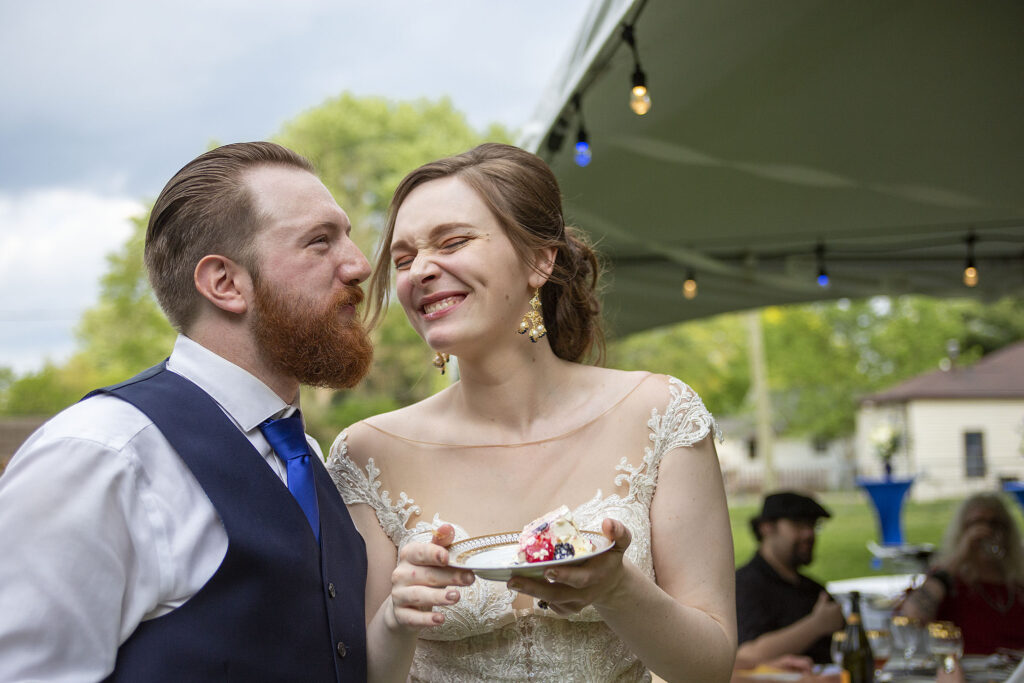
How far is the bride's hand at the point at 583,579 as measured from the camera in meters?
1.71

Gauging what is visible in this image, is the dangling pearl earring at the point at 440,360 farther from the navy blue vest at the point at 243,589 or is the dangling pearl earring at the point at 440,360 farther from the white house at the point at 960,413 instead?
the white house at the point at 960,413

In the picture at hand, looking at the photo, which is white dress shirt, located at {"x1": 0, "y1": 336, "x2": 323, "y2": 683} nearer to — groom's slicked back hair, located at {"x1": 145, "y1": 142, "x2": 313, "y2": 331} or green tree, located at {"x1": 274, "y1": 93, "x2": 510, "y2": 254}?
groom's slicked back hair, located at {"x1": 145, "y1": 142, "x2": 313, "y2": 331}

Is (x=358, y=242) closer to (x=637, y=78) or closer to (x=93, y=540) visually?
(x=637, y=78)

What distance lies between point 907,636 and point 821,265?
12.1ft

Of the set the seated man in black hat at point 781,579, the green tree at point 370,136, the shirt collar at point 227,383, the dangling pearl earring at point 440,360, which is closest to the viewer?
the shirt collar at point 227,383

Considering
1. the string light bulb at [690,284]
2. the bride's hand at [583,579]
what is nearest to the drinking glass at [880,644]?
the bride's hand at [583,579]

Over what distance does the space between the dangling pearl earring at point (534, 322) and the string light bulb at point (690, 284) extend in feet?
16.7

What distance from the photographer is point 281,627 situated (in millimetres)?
1806

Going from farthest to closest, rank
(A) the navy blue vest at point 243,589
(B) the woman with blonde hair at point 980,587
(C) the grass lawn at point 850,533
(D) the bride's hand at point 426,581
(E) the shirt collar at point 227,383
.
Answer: (C) the grass lawn at point 850,533
(B) the woman with blonde hair at point 980,587
(E) the shirt collar at point 227,383
(D) the bride's hand at point 426,581
(A) the navy blue vest at point 243,589

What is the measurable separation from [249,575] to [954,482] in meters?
38.1

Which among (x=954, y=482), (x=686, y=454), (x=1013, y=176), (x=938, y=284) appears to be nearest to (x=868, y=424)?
(x=954, y=482)

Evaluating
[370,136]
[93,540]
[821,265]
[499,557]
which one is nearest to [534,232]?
[499,557]

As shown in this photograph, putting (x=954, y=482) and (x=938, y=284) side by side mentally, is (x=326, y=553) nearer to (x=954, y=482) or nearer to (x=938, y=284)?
(x=938, y=284)

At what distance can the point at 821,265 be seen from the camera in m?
7.30
